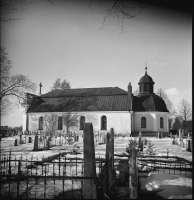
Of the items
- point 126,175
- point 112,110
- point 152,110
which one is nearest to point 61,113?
point 112,110

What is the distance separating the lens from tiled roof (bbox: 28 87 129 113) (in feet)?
100

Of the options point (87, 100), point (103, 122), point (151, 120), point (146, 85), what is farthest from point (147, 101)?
point (87, 100)

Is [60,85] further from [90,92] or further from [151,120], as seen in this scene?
[151,120]

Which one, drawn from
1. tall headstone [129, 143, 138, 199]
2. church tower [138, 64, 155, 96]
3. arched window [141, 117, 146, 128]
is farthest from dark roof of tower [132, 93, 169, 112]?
tall headstone [129, 143, 138, 199]

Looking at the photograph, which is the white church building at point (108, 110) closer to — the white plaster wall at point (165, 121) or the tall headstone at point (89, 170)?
the white plaster wall at point (165, 121)

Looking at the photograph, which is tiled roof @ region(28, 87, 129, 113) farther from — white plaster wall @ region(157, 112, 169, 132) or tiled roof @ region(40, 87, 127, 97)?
white plaster wall @ region(157, 112, 169, 132)

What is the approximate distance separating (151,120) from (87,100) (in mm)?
10715

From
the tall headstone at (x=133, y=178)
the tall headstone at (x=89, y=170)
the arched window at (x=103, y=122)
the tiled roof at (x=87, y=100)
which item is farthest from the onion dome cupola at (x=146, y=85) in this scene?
the tall headstone at (x=89, y=170)

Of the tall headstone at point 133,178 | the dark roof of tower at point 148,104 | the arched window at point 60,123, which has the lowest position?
the arched window at point 60,123

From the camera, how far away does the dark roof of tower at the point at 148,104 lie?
2986 cm

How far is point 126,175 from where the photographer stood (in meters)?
5.79

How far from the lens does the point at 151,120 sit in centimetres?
2936

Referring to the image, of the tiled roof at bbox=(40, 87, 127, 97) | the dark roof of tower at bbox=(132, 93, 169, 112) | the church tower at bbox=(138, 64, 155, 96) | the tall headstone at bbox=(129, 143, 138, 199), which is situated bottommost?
the tall headstone at bbox=(129, 143, 138, 199)

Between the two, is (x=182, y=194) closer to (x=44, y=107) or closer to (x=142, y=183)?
(x=142, y=183)
